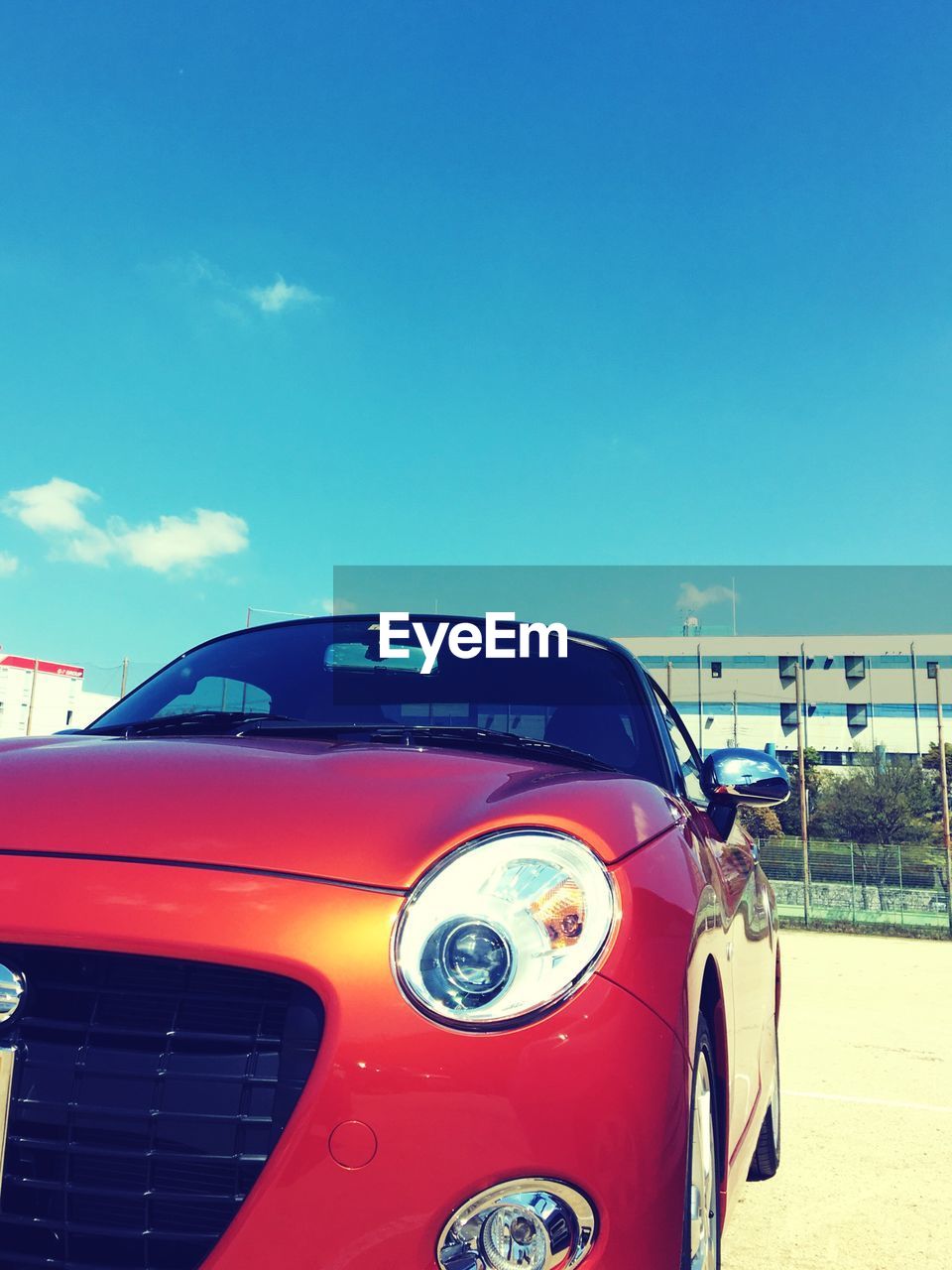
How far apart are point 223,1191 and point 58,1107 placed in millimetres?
252

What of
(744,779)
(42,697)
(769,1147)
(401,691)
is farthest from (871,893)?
(42,697)

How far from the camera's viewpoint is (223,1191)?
1405mm

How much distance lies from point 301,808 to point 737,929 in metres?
1.46

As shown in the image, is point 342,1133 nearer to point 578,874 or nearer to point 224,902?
point 224,902

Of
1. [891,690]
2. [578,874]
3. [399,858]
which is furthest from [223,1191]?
[891,690]

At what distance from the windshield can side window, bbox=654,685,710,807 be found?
0.80 ft

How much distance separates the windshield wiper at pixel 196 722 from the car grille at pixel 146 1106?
41.6 inches

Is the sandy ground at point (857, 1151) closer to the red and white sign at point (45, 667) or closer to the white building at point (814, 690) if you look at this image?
the red and white sign at point (45, 667)

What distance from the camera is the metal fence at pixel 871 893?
31109 mm

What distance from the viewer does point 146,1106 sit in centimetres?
143

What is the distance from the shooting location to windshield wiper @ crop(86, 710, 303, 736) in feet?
8.41

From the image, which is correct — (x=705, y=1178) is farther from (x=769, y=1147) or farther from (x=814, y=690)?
(x=814, y=690)

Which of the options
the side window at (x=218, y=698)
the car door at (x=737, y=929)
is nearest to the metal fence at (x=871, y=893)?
the car door at (x=737, y=929)

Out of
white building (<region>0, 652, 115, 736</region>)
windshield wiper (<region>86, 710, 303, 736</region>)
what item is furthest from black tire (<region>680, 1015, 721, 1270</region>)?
white building (<region>0, 652, 115, 736</region>)
